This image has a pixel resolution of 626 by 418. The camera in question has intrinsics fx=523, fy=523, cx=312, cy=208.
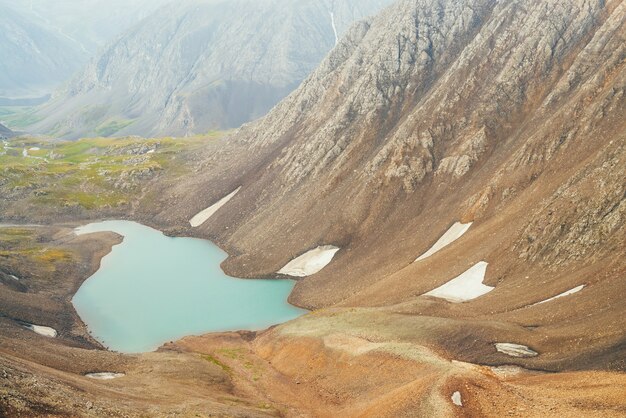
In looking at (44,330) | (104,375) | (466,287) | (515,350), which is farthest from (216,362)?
(515,350)

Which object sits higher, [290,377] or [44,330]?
[44,330]

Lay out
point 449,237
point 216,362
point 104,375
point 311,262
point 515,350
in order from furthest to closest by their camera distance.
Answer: point 311,262 < point 449,237 < point 216,362 < point 104,375 < point 515,350

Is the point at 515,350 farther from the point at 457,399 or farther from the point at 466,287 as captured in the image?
the point at 466,287

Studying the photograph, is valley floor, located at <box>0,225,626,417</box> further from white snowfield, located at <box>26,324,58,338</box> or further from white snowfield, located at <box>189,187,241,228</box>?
white snowfield, located at <box>189,187,241,228</box>

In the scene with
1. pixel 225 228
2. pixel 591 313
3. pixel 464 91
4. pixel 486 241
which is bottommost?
pixel 591 313

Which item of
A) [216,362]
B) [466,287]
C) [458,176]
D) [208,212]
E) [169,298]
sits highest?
[208,212]

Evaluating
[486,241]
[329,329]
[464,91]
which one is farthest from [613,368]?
[464,91]

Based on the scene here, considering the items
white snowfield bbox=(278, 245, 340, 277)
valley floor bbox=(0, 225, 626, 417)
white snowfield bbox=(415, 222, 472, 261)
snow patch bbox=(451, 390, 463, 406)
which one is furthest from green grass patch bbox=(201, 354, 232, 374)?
white snowfield bbox=(415, 222, 472, 261)

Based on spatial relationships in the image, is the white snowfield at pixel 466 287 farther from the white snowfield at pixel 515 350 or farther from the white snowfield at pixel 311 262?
the white snowfield at pixel 311 262

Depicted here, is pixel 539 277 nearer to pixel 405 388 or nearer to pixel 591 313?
pixel 591 313
